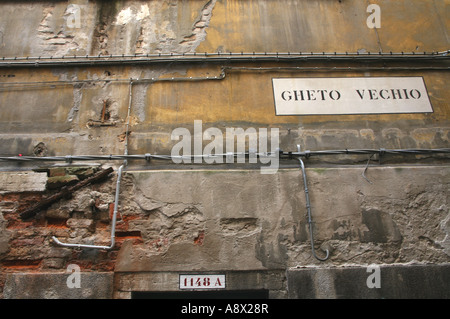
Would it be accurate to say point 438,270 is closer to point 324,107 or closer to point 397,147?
point 397,147

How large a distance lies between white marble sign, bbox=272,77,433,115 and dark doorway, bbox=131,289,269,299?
2.05 metres

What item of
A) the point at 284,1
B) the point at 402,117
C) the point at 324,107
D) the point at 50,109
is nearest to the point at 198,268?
the point at 324,107

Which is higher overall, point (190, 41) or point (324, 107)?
point (190, 41)

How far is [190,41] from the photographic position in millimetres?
4055

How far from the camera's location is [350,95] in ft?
12.5

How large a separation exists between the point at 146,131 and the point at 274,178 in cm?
157

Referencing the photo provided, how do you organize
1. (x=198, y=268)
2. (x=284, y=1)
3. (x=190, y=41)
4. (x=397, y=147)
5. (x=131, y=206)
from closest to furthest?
(x=198, y=268) < (x=131, y=206) < (x=397, y=147) < (x=190, y=41) < (x=284, y=1)

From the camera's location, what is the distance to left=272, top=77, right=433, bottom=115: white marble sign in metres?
3.75

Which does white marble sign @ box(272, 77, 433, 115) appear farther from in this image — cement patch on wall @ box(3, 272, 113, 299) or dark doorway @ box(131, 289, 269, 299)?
cement patch on wall @ box(3, 272, 113, 299)
